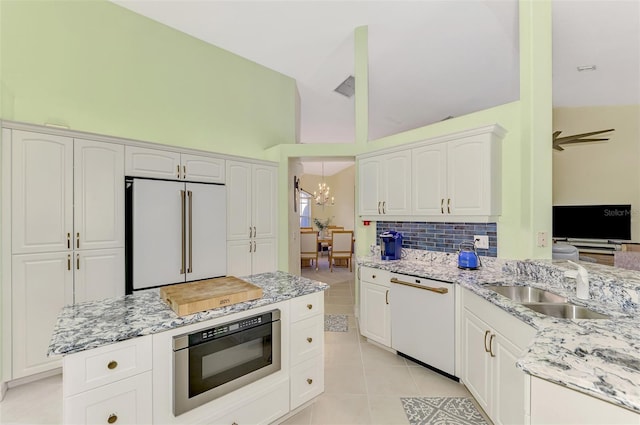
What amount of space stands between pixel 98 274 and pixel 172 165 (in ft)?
3.88

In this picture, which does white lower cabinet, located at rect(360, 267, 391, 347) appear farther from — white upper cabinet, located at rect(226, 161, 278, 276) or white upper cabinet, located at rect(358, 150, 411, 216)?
white upper cabinet, located at rect(226, 161, 278, 276)

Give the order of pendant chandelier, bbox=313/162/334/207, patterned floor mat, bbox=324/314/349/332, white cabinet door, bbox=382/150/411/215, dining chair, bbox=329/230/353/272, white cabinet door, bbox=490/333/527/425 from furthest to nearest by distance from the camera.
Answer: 1. pendant chandelier, bbox=313/162/334/207
2. dining chair, bbox=329/230/353/272
3. patterned floor mat, bbox=324/314/349/332
4. white cabinet door, bbox=382/150/411/215
5. white cabinet door, bbox=490/333/527/425

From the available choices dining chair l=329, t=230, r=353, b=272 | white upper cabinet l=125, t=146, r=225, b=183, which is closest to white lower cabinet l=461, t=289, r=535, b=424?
white upper cabinet l=125, t=146, r=225, b=183

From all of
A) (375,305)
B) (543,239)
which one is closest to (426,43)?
(543,239)

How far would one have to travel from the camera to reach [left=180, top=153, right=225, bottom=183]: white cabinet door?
2893 millimetres

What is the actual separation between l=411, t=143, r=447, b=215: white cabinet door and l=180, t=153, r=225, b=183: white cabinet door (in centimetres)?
217

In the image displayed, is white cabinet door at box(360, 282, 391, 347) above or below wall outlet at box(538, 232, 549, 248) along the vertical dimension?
below

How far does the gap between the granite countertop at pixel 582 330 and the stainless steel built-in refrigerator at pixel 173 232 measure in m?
2.13

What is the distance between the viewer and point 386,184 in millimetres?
3227

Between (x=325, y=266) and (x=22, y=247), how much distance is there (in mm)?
6124

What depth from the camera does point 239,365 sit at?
156 centimetres

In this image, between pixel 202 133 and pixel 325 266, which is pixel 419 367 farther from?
pixel 325 266

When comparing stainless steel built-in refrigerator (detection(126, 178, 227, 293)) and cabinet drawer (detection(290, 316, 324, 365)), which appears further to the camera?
stainless steel built-in refrigerator (detection(126, 178, 227, 293))

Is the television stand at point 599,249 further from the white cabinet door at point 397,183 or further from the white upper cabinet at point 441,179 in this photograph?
the white cabinet door at point 397,183
